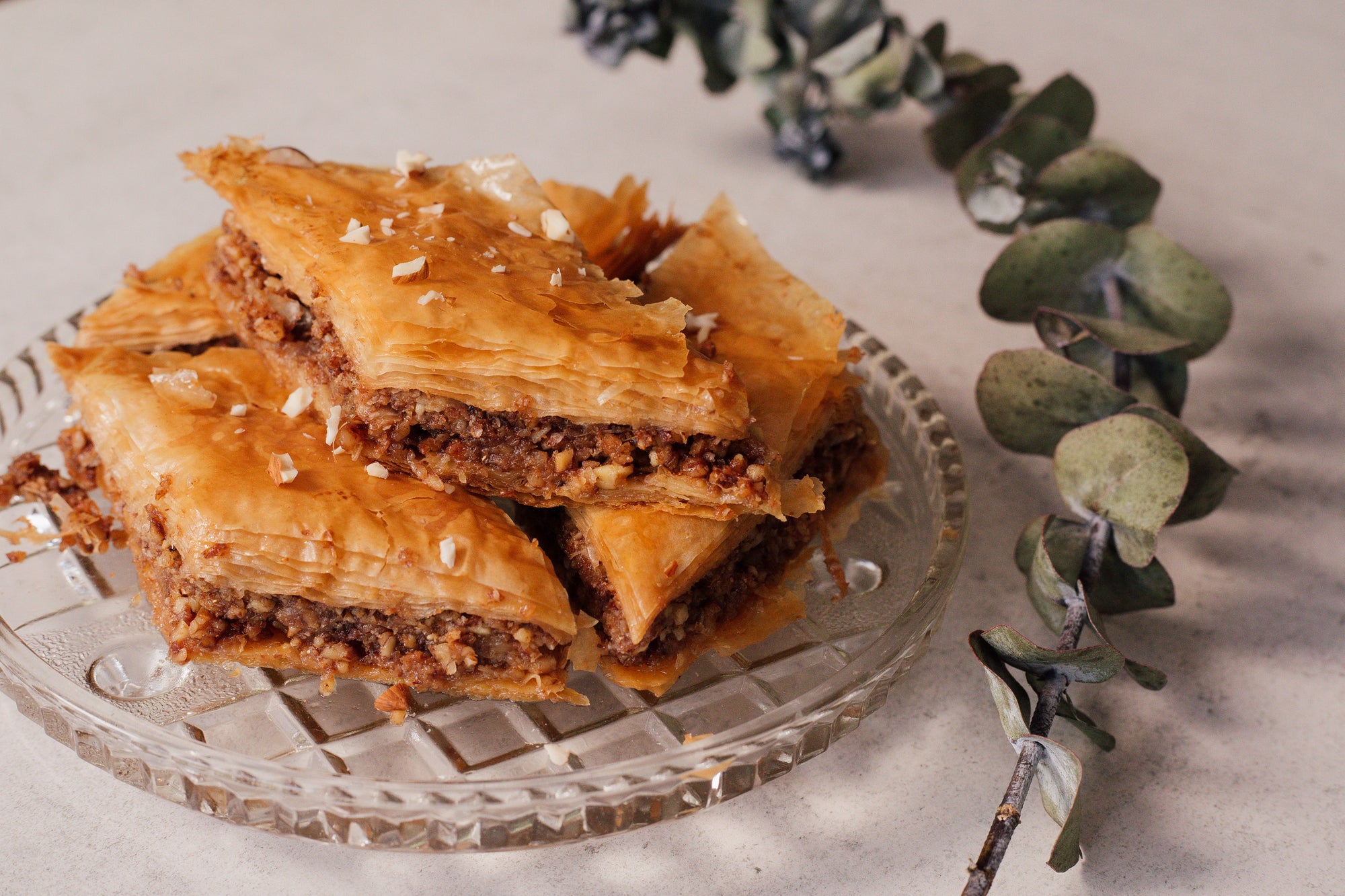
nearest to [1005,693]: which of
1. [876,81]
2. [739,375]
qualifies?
[739,375]

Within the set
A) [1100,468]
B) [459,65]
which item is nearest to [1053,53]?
[459,65]

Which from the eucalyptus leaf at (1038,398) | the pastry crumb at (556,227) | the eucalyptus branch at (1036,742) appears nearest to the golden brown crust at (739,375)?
the pastry crumb at (556,227)

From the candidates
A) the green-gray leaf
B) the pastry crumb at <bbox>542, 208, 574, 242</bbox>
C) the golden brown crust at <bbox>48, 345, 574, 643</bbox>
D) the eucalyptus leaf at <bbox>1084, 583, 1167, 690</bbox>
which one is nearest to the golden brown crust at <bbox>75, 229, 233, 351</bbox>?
the golden brown crust at <bbox>48, 345, 574, 643</bbox>

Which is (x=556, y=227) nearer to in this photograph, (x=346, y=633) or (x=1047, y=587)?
(x=346, y=633)

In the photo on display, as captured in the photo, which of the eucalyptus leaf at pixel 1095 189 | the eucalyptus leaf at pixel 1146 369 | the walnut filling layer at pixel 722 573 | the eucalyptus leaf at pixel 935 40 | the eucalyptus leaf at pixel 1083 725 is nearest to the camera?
the eucalyptus leaf at pixel 1083 725

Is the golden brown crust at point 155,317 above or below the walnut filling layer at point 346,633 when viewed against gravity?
above

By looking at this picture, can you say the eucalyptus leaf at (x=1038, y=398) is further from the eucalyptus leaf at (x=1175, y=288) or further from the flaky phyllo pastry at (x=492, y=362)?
the flaky phyllo pastry at (x=492, y=362)
